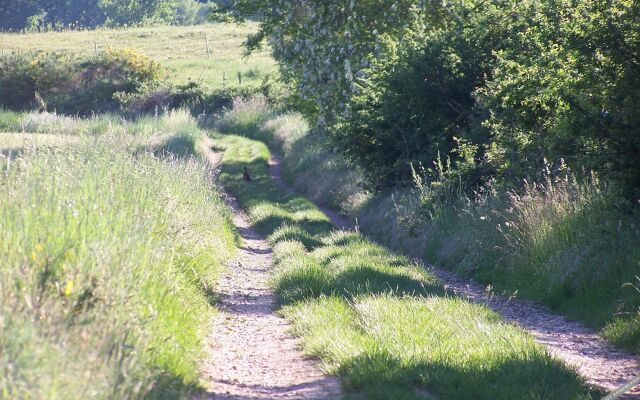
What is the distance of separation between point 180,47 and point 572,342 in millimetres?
74952

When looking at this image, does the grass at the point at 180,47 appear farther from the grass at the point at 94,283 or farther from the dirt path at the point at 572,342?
the grass at the point at 94,283

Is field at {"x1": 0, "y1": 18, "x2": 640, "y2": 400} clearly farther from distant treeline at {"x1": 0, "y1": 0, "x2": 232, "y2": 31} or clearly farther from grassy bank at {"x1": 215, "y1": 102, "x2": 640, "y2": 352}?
distant treeline at {"x1": 0, "y1": 0, "x2": 232, "y2": 31}

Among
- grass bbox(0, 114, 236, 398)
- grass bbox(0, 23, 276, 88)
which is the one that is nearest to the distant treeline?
grass bbox(0, 23, 276, 88)

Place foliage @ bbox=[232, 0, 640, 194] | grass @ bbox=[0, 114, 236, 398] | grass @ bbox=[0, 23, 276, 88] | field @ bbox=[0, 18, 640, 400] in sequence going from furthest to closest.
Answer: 1. grass @ bbox=[0, 23, 276, 88]
2. foliage @ bbox=[232, 0, 640, 194]
3. field @ bbox=[0, 18, 640, 400]
4. grass @ bbox=[0, 114, 236, 398]

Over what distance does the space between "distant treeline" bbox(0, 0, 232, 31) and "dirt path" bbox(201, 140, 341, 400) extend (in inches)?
3314

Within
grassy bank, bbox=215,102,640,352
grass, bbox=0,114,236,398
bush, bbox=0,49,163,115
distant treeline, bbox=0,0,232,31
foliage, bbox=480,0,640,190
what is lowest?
distant treeline, bbox=0,0,232,31

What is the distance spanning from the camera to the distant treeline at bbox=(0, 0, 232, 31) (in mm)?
91000

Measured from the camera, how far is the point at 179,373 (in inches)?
247

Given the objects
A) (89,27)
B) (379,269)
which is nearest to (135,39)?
(89,27)

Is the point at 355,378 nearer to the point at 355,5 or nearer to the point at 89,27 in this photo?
the point at 355,5

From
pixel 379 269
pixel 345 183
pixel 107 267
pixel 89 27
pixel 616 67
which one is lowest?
pixel 89 27

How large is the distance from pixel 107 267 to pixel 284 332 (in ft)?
9.79

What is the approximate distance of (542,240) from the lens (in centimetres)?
1179

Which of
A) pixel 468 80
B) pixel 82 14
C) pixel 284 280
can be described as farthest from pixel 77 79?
pixel 82 14
